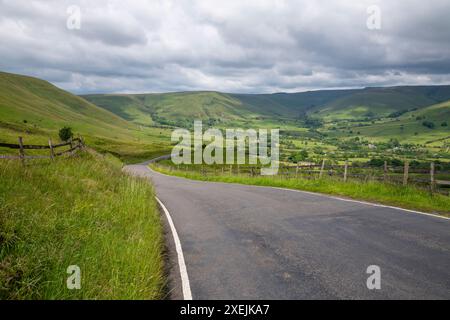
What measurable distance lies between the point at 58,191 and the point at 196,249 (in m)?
4.44

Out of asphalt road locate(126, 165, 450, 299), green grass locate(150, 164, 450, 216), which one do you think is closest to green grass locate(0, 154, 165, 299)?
asphalt road locate(126, 165, 450, 299)

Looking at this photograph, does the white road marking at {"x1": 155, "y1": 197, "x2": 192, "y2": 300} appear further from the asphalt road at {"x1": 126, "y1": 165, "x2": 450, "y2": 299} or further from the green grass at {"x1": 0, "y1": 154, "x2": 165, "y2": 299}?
the green grass at {"x1": 0, "y1": 154, "x2": 165, "y2": 299}

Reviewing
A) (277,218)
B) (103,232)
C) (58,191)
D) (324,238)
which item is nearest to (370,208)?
(277,218)

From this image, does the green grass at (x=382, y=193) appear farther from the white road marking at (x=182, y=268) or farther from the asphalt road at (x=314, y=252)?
the white road marking at (x=182, y=268)

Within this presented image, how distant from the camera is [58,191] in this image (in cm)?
986

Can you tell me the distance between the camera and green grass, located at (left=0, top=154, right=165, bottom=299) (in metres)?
5.49

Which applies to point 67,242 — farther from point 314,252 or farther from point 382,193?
point 382,193

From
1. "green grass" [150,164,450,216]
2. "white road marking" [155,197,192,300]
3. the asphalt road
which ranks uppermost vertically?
"green grass" [150,164,450,216]

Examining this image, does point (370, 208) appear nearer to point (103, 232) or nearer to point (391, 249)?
point (391, 249)

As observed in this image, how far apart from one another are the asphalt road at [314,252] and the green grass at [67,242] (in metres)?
1.06

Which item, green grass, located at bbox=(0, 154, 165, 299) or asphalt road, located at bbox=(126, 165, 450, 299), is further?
asphalt road, located at bbox=(126, 165, 450, 299)

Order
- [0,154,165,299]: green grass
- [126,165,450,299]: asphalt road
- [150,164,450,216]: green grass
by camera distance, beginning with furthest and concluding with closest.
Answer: [150,164,450,216]: green grass
[126,165,450,299]: asphalt road
[0,154,165,299]: green grass

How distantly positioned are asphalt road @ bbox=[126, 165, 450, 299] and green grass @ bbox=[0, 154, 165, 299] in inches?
41.8

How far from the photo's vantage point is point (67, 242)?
6.95 m
